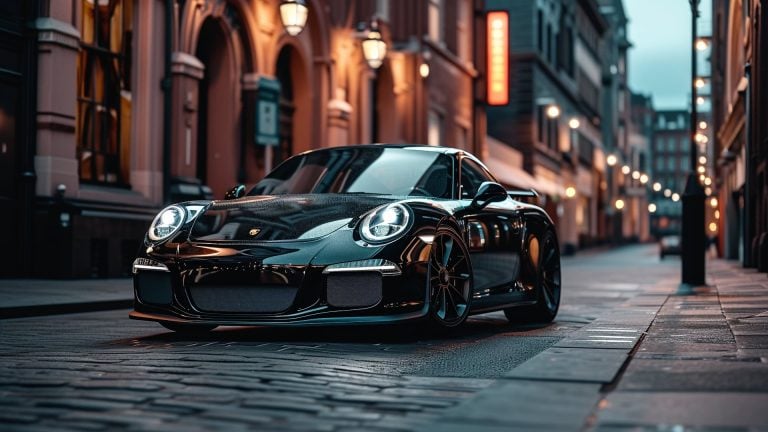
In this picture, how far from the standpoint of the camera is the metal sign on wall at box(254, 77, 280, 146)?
913 inches

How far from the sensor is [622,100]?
11750cm

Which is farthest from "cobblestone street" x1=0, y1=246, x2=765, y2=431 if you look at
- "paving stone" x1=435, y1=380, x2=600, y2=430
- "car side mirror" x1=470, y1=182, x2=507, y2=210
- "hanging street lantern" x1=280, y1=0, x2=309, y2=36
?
"hanging street lantern" x1=280, y1=0, x2=309, y2=36

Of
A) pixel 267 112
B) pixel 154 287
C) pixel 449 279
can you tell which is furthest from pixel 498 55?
pixel 154 287

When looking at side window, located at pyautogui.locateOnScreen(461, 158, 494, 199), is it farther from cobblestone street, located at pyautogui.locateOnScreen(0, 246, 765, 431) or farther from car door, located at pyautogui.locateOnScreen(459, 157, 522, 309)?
cobblestone street, located at pyautogui.locateOnScreen(0, 246, 765, 431)

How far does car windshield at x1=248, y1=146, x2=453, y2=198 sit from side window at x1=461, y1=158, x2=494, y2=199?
0.18 metres

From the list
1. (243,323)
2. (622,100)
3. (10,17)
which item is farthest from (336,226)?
(622,100)

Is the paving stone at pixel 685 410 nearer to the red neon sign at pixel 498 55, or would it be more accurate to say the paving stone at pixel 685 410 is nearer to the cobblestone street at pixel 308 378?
the cobblestone street at pixel 308 378

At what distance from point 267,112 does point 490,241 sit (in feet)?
49.0

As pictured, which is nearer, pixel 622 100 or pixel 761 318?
pixel 761 318

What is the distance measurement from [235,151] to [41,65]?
658cm

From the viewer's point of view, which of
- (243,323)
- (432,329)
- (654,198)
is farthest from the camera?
(654,198)

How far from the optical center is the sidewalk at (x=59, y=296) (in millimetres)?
11191

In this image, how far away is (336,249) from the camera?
740 centimetres

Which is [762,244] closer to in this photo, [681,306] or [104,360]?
[681,306]
